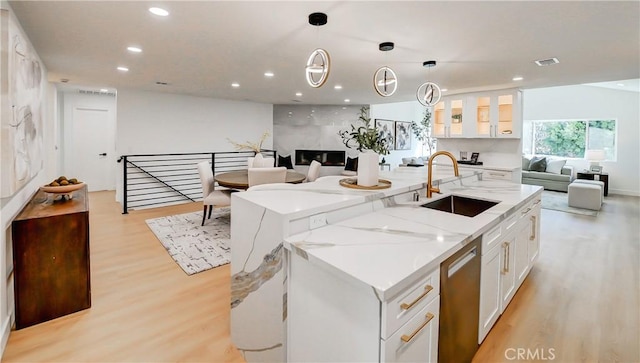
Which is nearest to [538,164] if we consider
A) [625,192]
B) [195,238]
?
[625,192]

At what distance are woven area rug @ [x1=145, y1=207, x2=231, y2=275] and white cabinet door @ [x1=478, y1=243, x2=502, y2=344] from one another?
2.54 metres

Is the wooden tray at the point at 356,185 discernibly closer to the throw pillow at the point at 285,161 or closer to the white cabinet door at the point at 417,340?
the white cabinet door at the point at 417,340

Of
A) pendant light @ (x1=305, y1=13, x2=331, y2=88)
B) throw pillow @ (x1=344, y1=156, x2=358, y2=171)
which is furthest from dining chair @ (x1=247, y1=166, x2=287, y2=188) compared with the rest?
throw pillow @ (x1=344, y1=156, x2=358, y2=171)

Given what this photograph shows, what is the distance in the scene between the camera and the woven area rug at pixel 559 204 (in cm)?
601

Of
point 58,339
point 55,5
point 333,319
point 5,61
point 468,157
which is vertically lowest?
point 58,339

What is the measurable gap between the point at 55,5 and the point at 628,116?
1122 cm

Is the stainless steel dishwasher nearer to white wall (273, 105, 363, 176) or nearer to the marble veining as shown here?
the marble veining

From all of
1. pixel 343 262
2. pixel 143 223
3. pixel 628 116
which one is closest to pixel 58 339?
pixel 343 262

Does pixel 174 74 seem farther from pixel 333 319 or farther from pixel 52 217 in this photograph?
pixel 333 319

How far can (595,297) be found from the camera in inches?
110

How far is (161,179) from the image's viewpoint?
6.61 metres

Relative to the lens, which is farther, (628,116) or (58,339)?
(628,116)

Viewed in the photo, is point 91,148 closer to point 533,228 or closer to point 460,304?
point 460,304

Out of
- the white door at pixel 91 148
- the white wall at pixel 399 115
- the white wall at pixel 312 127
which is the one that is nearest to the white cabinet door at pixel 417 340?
the white wall at pixel 312 127
